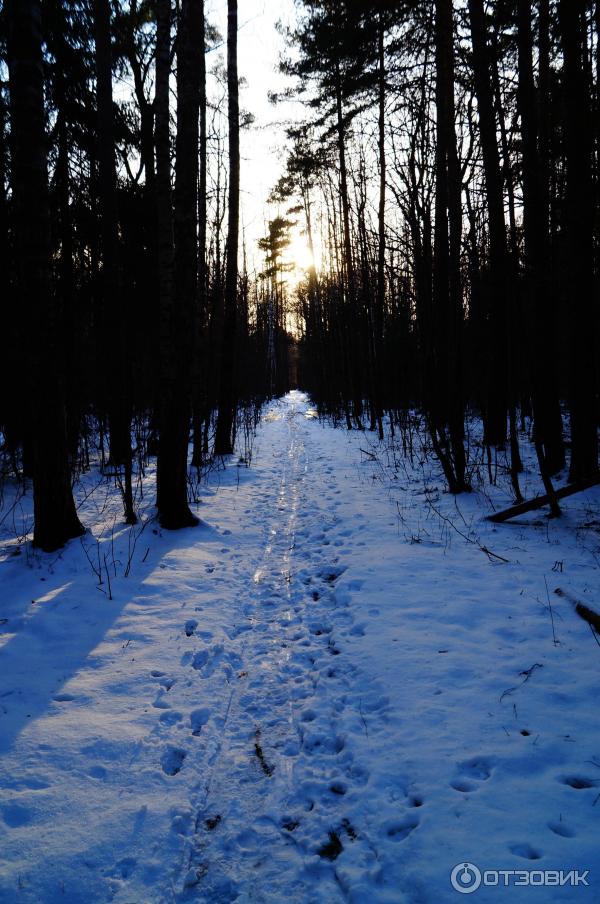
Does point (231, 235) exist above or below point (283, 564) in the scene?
above

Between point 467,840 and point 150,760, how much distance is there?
63.8 inches

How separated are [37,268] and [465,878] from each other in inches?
219

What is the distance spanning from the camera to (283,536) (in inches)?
248

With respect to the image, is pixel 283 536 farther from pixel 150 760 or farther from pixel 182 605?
pixel 150 760

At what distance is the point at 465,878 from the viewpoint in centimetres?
183

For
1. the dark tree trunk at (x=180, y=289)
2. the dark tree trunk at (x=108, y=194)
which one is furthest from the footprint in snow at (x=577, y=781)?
the dark tree trunk at (x=108, y=194)

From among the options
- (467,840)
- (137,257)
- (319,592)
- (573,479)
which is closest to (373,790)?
(467,840)

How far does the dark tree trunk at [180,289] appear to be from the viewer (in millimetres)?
5777

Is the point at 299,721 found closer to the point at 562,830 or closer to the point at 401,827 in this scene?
the point at 401,827

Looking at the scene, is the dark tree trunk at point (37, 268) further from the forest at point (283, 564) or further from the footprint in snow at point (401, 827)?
the footprint in snow at point (401, 827)

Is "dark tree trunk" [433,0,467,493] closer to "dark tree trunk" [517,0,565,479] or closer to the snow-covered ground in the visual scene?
"dark tree trunk" [517,0,565,479]

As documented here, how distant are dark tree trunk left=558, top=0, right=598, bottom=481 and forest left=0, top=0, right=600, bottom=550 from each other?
0.02 m

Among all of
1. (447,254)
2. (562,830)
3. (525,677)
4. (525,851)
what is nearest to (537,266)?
(447,254)

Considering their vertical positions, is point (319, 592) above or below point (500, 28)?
below
